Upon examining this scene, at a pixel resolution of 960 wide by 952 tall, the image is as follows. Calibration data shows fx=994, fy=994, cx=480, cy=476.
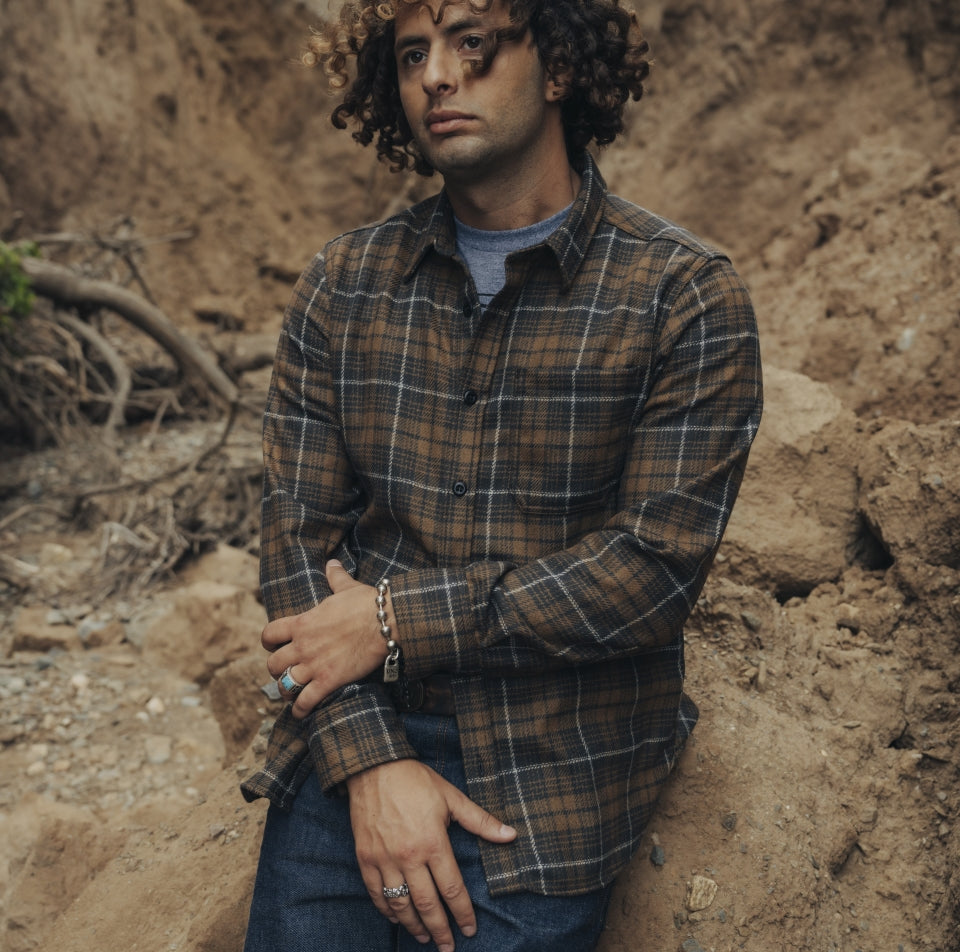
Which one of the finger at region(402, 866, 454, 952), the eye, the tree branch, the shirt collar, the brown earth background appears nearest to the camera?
the finger at region(402, 866, 454, 952)

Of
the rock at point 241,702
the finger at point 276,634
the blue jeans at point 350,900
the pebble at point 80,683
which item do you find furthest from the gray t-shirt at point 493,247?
the pebble at point 80,683

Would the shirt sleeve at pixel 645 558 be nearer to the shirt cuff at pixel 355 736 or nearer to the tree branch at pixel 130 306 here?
the shirt cuff at pixel 355 736

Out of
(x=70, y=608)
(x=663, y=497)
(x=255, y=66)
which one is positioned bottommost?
(x=70, y=608)

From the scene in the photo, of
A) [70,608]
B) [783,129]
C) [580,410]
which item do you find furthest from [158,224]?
[580,410]

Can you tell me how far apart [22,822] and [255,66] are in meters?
6.25

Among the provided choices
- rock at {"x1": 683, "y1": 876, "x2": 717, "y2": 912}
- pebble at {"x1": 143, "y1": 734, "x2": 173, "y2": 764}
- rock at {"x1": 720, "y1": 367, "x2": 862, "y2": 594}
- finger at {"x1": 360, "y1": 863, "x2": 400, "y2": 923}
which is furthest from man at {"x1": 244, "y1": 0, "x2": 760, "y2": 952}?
pebble at {"x1": 143, "y1": 734, "x2": 173, "y2": 764}

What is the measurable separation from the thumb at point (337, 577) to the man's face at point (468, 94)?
2.65 ft

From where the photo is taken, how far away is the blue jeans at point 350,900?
5.64 ft

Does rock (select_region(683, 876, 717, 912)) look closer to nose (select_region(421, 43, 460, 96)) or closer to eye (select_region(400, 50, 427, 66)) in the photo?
nose (select_region(421, 43, 460, 96))

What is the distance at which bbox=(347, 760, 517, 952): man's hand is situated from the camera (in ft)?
5.55

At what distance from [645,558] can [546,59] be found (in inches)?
41.4

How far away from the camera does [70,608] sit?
418cm

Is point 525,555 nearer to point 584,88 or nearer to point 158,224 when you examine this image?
point 584,88

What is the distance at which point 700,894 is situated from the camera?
2025 millimetres
